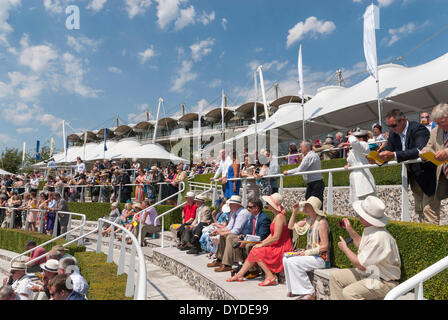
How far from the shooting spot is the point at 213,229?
7.75m

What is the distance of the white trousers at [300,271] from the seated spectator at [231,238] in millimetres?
1683

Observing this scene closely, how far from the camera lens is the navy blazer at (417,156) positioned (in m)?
3.85

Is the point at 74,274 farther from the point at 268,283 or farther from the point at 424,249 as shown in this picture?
the point at 424,249

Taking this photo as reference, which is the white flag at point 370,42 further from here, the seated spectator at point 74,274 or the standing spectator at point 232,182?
the seated spectator at point 74,274

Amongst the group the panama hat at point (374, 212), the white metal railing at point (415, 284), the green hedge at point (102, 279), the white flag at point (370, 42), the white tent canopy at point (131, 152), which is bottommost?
the green hedge at point (102, 279)

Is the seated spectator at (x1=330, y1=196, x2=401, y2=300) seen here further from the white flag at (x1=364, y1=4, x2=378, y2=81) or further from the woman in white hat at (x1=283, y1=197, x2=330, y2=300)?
the white flag at (x1=364, y1=4, x2=378, y2=81)

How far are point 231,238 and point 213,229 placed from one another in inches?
57.4

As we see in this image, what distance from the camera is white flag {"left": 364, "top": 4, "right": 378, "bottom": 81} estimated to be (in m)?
13.9

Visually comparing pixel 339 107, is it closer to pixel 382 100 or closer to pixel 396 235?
pixel 382 100

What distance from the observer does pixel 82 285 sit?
455cm

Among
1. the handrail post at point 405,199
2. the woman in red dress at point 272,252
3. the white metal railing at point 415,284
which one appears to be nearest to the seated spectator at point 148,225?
the woman in red dress at point 272,252

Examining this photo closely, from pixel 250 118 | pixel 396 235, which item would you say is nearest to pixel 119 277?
pixel 396 235
